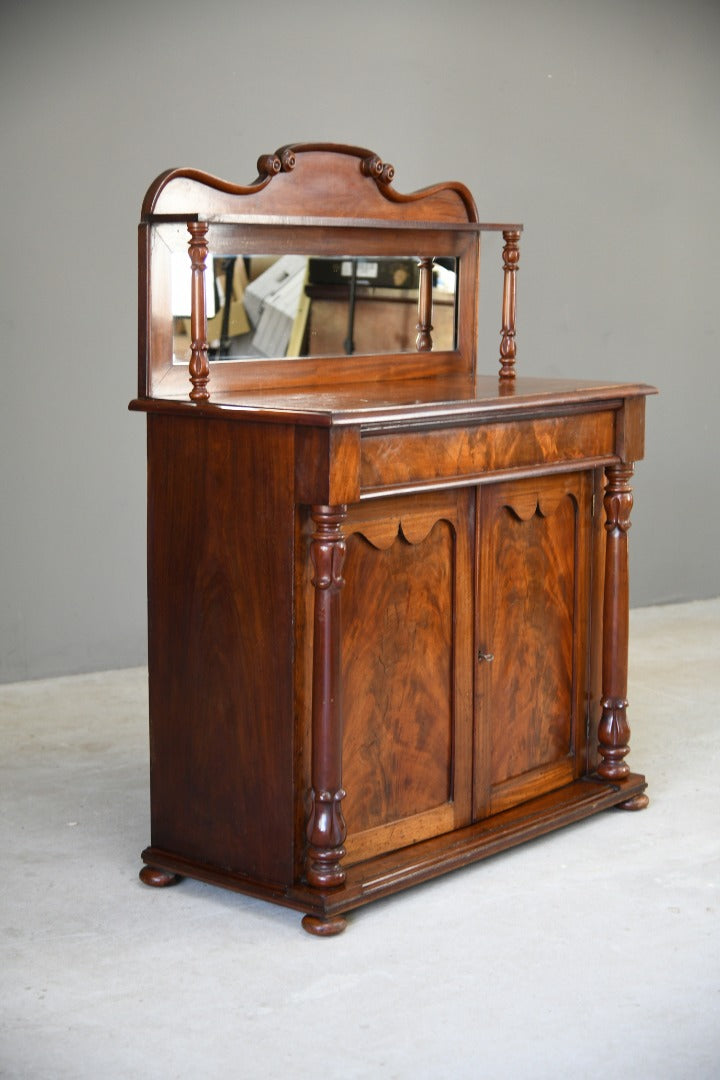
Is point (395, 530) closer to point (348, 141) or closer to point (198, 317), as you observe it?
point (198, 317)

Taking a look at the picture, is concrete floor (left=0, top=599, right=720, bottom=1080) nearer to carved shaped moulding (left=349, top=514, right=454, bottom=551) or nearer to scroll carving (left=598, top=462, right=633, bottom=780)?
scroll carving (left=598, top=462, right=633, bottom=780)

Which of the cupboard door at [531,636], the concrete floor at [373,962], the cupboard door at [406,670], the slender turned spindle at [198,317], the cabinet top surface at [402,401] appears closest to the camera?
the concrete floor at [373,962]

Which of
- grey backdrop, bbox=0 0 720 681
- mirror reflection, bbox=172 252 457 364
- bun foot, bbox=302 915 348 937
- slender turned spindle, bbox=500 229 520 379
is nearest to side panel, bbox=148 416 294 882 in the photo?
bun foot, bbox=302 915 348 937

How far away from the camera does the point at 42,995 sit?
286 centimetres

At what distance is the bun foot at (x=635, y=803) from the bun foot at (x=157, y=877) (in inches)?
47.4

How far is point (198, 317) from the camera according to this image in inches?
127

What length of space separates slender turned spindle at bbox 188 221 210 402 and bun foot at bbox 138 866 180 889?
105 cm

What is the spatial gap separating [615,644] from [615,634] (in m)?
0.03

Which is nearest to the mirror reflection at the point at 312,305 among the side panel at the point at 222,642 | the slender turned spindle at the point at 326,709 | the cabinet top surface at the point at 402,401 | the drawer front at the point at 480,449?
the cabinet top surface at the point at 402,401

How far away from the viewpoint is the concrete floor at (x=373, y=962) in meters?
2.64

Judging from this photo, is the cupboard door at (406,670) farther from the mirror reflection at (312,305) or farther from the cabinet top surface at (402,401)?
the mirror reflection at (312,305)

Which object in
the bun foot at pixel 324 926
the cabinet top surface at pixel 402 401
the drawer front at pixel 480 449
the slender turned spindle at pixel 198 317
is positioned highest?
the slender turned spindle at pixel 198 317

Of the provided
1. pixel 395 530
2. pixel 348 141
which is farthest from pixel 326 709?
pixel 348 141

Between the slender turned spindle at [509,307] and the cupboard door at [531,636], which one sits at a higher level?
the slender turned spindle at [509,307]
